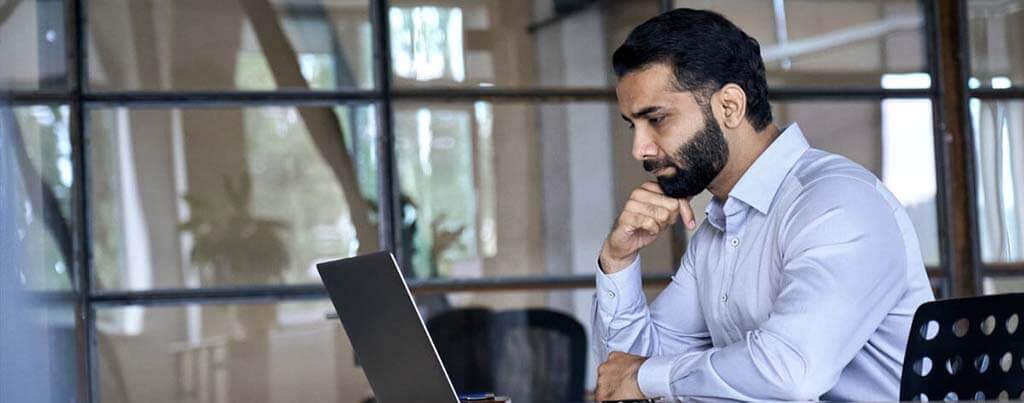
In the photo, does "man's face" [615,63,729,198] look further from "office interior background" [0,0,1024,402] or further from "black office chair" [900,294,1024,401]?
"office interior background" [0,0,1024,402]

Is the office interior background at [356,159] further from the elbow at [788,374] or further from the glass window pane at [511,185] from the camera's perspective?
the elbow at [788,374]

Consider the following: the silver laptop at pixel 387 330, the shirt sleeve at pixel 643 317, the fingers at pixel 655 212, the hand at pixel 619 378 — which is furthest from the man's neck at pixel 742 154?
the silver laptop at pixel 387 330

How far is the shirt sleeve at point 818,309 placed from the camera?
212cm

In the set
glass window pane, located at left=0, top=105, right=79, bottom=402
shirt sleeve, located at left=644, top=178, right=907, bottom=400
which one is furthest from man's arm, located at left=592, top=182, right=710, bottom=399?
glass window pane, located at left=0, top=105, right=79, bottom=402

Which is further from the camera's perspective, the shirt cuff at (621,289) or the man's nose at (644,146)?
the shirt cuff at (621,289)

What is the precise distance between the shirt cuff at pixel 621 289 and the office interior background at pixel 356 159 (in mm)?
2382

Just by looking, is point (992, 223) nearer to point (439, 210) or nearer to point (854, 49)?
point (854, 49)

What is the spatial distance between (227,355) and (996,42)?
126 inches

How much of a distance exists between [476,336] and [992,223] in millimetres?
2076

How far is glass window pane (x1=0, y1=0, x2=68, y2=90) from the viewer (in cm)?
427

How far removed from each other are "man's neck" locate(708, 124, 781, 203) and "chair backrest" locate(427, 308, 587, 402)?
8.25ft

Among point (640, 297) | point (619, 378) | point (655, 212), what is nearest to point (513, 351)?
point (640, 297)

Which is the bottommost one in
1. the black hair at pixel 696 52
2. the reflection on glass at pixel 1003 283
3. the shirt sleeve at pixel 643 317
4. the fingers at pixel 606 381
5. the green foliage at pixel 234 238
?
the reflection on glass at pixel 1003 283

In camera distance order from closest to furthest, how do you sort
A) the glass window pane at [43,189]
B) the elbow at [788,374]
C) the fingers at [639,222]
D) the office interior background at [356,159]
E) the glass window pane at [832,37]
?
the elbow at [788,374] → the fingers at [639,222] → the glass window pane at [43,189] → the office interior background at [356,159] → the glass window pane at [832,37]
